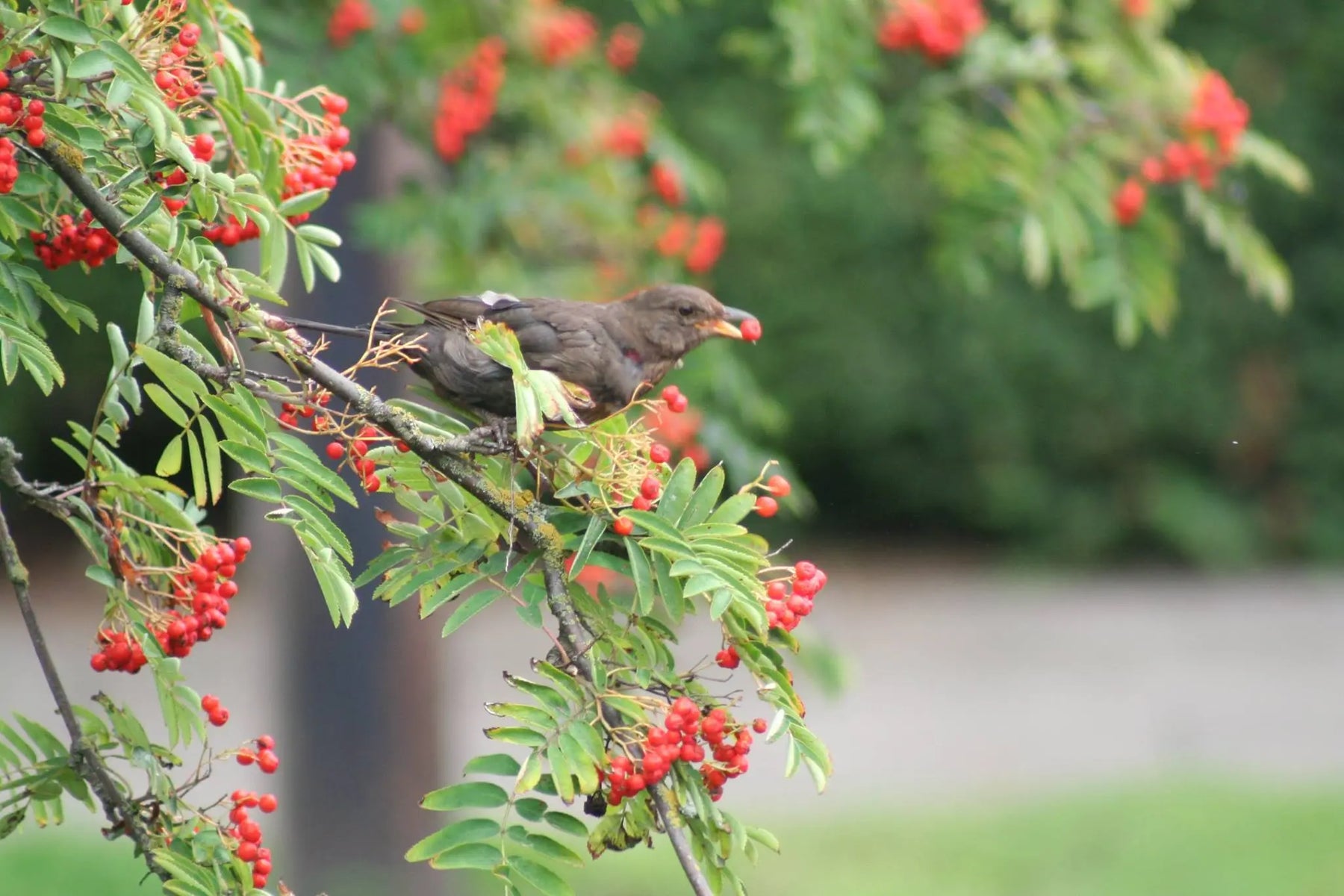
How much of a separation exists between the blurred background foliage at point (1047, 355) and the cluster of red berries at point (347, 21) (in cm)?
566

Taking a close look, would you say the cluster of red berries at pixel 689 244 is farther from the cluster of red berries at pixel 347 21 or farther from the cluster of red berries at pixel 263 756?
the cluster of red berries at pixel 263 756

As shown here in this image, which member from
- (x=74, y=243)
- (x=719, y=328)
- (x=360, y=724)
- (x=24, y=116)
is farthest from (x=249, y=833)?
(x=360, y=724)

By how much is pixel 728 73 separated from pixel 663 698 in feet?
27.6

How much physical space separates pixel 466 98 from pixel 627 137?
0.52 m

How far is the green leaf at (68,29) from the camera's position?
1.73 m

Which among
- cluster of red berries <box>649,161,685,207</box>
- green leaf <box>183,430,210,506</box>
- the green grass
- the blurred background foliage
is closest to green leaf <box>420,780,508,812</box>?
green leaf <box>183,430,210,506</box>

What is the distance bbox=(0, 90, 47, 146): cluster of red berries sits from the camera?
5.81ft

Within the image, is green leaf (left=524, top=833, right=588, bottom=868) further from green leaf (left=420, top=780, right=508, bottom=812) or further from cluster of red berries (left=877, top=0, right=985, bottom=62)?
cluster of red berries (left=877, top=0, right=985, bottom=62)

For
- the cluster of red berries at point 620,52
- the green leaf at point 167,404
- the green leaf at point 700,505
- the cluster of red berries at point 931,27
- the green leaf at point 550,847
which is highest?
the cluster of red berries at point 620,52

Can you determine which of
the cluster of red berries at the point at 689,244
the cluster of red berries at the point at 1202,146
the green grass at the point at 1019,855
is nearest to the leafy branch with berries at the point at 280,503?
the cluster of red berries at the point at 1202,146

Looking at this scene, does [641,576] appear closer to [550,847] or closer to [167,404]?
[550,847]

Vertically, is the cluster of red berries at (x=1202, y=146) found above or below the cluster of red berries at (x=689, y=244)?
above

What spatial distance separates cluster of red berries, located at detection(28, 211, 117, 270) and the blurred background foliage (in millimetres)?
7524

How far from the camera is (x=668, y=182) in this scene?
4.82 m
